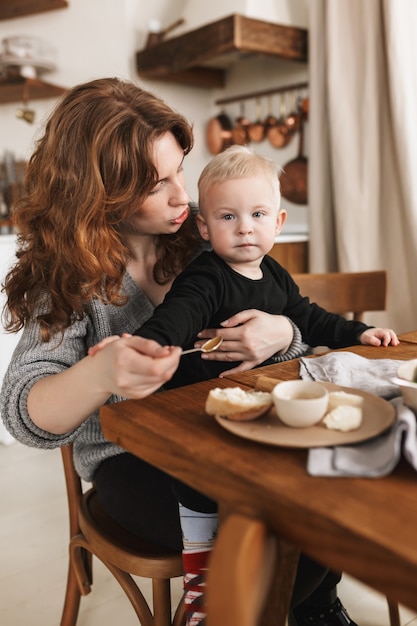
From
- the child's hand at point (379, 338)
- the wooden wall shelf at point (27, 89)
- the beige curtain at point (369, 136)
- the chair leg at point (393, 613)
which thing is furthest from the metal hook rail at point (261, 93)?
the chair leg at point (393, 613)

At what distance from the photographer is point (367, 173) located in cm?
236

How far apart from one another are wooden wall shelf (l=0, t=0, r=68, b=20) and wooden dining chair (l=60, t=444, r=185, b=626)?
3043 mm

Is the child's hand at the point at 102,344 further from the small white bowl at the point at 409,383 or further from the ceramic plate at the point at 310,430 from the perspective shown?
the small white bowl at the point at 409,383

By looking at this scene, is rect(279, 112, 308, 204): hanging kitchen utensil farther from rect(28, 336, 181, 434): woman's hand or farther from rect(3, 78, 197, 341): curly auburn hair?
rect(28, 336, 181, 434): woman's hand

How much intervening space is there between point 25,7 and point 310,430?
142 inches

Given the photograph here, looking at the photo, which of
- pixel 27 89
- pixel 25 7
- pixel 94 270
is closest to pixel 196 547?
pixel 94 270

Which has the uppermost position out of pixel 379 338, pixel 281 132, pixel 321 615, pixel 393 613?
pixel 281 132

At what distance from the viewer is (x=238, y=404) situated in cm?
69

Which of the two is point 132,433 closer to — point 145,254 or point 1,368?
point 145,254

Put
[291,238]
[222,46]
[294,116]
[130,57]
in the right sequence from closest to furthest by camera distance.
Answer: [222,46] < [291,238] < [294,116] < [130,57]

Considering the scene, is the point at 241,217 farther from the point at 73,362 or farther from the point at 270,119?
the point at 270,119

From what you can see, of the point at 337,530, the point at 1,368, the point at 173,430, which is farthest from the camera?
the point at 1,368

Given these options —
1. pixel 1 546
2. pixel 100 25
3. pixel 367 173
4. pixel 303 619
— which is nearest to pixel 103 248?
pixel 303 619

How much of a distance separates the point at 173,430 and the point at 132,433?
62mm
